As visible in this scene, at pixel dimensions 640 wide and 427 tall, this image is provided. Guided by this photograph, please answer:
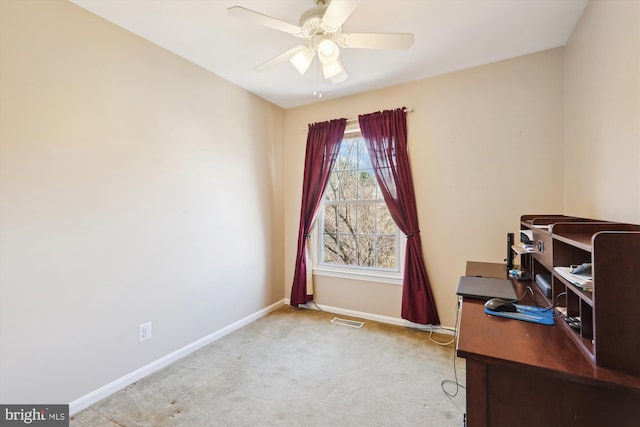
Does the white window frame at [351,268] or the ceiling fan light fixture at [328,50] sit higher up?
the ceiling fan light fixture at [328,50]

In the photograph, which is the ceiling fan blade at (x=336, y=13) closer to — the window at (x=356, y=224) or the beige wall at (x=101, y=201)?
the beige wall at (x=101, y=201)

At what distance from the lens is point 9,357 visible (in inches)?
62.6

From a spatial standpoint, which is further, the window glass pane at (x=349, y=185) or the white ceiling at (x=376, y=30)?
the window glass pane at (x=349, y=185)

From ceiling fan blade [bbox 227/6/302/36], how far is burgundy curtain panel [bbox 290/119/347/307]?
5.67 feet

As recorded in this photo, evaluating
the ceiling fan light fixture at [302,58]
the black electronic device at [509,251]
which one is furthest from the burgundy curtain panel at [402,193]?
the ceiling fan light fixture at [302,58]

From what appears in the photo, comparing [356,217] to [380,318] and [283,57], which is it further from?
[283,57]

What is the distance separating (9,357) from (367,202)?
3009 millimetres

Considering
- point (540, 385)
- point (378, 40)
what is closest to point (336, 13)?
point (378, 40)

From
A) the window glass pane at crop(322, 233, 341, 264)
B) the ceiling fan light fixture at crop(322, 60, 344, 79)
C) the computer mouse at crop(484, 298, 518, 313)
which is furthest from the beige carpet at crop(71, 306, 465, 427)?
the ceiling fan light fixture at crop(322, 60, 344, 79)

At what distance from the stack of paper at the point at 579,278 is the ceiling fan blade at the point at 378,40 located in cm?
142

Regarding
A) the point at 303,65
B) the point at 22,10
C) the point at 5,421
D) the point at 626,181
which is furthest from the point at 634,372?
the point at 22,10

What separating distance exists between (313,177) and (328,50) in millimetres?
1837

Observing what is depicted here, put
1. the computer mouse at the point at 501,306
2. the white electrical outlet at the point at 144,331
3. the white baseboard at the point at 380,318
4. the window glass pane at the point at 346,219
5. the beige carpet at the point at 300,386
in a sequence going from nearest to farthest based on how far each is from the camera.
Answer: the computer mouse at the point at 501,306
the beige carpet at the point at 300,386
the white electrical outlet at the point at 144,331
the white baseboard at the point at 380,318
the window glass pane at the point at 346,219

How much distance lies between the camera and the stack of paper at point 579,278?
95 cm
